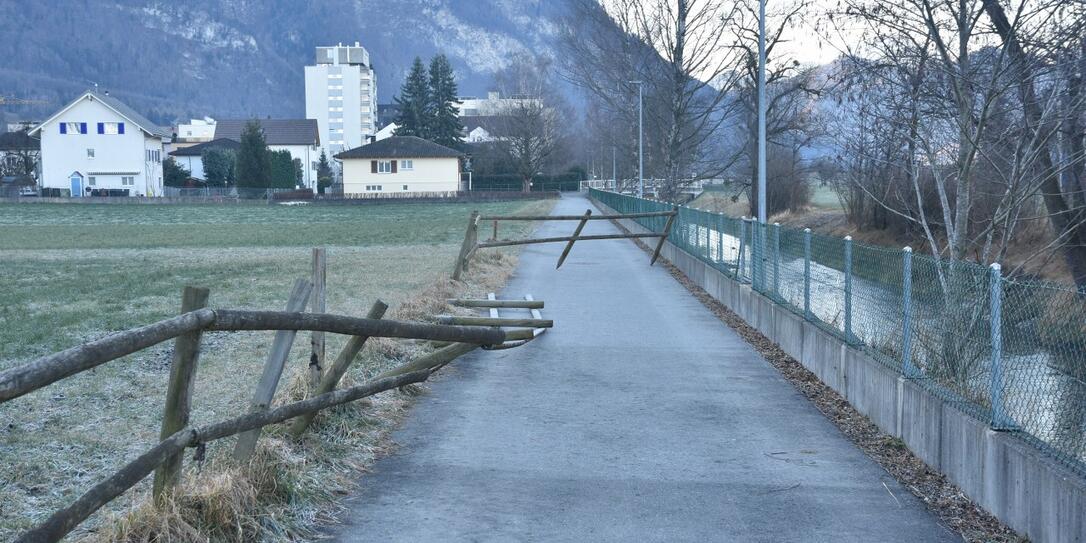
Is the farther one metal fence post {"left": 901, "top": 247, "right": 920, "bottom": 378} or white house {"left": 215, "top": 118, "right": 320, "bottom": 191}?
white house {"left": 215, "top": 118, "right": 320, "bottom": 191}

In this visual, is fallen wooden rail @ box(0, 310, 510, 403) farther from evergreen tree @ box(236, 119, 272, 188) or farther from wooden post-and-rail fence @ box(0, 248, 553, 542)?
evergreen tree @ box(236, 119, 272, 188)

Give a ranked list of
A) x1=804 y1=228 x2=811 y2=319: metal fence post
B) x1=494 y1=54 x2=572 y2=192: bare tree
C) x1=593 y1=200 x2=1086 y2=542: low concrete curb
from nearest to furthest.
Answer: x1=593 y1=200 x2=1086 y2=542: low concrete curb, x1=804 y1=228 x2=811 y2=319: metal fence post, x1=494 y1=54 x2=572 y2=192: bare tree

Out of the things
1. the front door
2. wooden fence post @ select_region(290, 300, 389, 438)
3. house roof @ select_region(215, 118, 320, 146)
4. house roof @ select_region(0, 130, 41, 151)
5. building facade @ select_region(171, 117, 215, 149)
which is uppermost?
building facade @ select_region(171, 117, 215, 149)

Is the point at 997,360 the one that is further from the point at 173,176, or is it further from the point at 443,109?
the point at 443,109

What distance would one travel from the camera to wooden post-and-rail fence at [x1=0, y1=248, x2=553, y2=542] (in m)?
4.68

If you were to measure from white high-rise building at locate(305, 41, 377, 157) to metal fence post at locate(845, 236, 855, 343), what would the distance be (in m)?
173

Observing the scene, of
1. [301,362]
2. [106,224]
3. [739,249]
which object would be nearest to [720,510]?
[301,362]

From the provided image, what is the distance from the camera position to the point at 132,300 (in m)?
19.3

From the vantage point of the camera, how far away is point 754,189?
35.6m

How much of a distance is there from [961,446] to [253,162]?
91172 millimetres

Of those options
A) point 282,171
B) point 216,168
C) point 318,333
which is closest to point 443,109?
point 282,171

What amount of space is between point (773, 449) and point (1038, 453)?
261 cm

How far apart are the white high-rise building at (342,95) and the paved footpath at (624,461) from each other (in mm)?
171266

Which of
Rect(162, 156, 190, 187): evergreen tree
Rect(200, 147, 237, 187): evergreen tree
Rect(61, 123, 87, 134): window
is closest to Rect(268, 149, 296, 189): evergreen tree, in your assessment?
Rect(200, 147, 237, 187): evergreen tree
